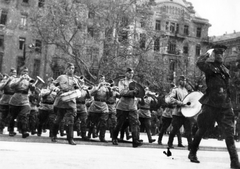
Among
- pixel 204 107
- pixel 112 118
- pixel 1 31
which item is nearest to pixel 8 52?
pixel 1 31

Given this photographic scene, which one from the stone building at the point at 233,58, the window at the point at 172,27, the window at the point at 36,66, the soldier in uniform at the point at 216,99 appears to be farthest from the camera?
the window at the point at 172,27

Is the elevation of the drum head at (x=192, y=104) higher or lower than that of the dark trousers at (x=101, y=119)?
higher

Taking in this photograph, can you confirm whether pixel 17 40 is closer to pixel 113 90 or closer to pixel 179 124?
pixel 113 90

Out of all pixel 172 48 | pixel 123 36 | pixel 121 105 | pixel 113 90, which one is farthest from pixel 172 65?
pixel 121 105

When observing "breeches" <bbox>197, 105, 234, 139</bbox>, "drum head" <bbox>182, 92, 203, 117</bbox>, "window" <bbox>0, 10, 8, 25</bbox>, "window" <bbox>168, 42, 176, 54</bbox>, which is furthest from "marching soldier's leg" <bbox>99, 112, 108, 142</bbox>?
"window" <bbox>168, 42, 176, 54</bbox>

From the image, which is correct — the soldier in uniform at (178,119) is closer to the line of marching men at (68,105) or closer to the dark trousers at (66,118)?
the line of marching men at (68,105)

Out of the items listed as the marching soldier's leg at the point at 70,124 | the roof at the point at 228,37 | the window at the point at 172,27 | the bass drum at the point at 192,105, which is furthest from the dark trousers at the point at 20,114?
the roof at the point at 228,37

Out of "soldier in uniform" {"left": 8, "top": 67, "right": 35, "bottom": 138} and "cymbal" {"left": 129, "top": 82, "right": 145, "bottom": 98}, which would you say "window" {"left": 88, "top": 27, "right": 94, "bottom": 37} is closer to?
"soldier in uniform" {"left": 8, "top": 67, "right": 35, "bottom": 138}

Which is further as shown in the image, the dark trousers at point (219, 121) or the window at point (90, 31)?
the window at point (90, 31)

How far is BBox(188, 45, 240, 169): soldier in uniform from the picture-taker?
26.9 feet

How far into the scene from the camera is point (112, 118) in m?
16.8

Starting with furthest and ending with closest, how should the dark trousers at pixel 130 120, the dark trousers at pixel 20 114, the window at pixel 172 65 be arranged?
the window at pixel 172 65, the dark trousers at pixel 20 114, the dark trousers at pixel 130 120

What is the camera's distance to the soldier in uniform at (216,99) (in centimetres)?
819

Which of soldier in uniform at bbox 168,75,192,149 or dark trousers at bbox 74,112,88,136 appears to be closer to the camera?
soldier in uniform at bbox 168,75,192,149
